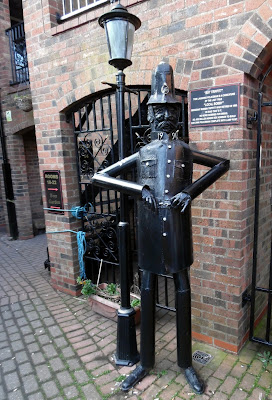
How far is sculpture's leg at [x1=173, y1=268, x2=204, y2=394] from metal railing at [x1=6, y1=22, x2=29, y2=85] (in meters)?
6.36

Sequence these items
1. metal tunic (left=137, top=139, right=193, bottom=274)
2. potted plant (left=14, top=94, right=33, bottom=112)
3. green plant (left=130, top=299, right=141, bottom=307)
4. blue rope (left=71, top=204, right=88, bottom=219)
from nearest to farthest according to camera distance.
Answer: metal tunic (left=137, top=139, right=193, bottom=274) → green plant (left=130, top=299, right=141, bottom=307) → blue rope (left=71, top=204, right=88, bottom=219) → potted plant (left=14, top=94, right=33, bottom=112)

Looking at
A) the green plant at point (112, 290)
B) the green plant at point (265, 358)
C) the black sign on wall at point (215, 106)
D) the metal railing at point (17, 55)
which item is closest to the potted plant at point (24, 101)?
the metal railing at point (17, 55)

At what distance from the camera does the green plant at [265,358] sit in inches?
103

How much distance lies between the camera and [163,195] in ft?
6.83

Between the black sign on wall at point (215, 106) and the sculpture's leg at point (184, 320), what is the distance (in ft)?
4.41

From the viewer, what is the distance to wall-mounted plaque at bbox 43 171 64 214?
400 centimetres

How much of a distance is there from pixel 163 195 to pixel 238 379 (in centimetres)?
174

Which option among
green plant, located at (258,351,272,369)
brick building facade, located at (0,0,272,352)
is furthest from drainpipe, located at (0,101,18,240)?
green plant, located at (258,351,272,369)

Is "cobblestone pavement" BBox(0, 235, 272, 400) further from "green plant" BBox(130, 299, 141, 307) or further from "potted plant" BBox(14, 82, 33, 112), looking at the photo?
"potted plant" BBox(14, 82, 33, 112)

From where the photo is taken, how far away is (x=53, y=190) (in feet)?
13.4

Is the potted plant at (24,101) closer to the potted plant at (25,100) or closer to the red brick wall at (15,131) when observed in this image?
the potted plant at (25,100)

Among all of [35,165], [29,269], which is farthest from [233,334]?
[35,165]

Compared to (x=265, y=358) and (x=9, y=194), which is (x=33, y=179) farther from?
(x=265, y=358)

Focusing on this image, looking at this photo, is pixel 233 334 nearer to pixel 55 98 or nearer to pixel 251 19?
pixel 251 19
